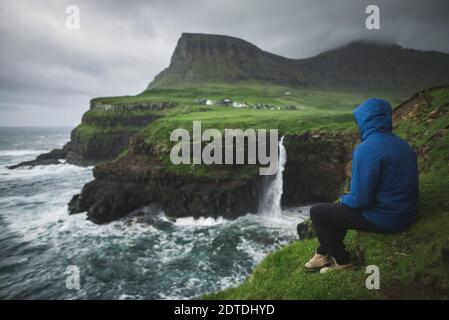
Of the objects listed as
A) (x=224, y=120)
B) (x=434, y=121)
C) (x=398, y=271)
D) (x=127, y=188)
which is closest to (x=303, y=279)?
(x=398, y=271)

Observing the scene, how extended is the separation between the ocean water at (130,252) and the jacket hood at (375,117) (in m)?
20.0

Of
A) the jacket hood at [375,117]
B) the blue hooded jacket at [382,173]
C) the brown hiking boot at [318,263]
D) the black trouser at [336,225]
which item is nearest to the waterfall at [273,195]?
the brown hiking boot at [318,263]

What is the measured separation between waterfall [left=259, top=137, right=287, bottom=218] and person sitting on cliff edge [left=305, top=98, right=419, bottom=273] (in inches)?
1381

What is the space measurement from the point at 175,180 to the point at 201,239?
495 inches

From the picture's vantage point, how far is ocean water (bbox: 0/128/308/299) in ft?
80.4

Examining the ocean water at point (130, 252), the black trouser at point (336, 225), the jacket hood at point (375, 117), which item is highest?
the jacket hood at point (375, 117)

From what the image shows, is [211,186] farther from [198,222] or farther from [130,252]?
[130,252]

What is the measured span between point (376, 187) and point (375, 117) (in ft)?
5.82

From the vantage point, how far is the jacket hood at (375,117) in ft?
23.7

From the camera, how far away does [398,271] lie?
7477 millimetres

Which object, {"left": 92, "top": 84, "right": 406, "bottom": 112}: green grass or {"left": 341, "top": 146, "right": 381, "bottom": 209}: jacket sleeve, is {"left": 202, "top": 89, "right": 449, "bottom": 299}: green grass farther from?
{"left": 92, "top": 84, "right": 406, "bottom": 112}: green grass

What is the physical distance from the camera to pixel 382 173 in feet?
23.0

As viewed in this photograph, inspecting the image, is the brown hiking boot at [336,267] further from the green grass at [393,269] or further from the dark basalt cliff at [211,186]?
the dark basalt cliff at [211,186]

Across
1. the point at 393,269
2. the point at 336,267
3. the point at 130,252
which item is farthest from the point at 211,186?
the point at 393,269
